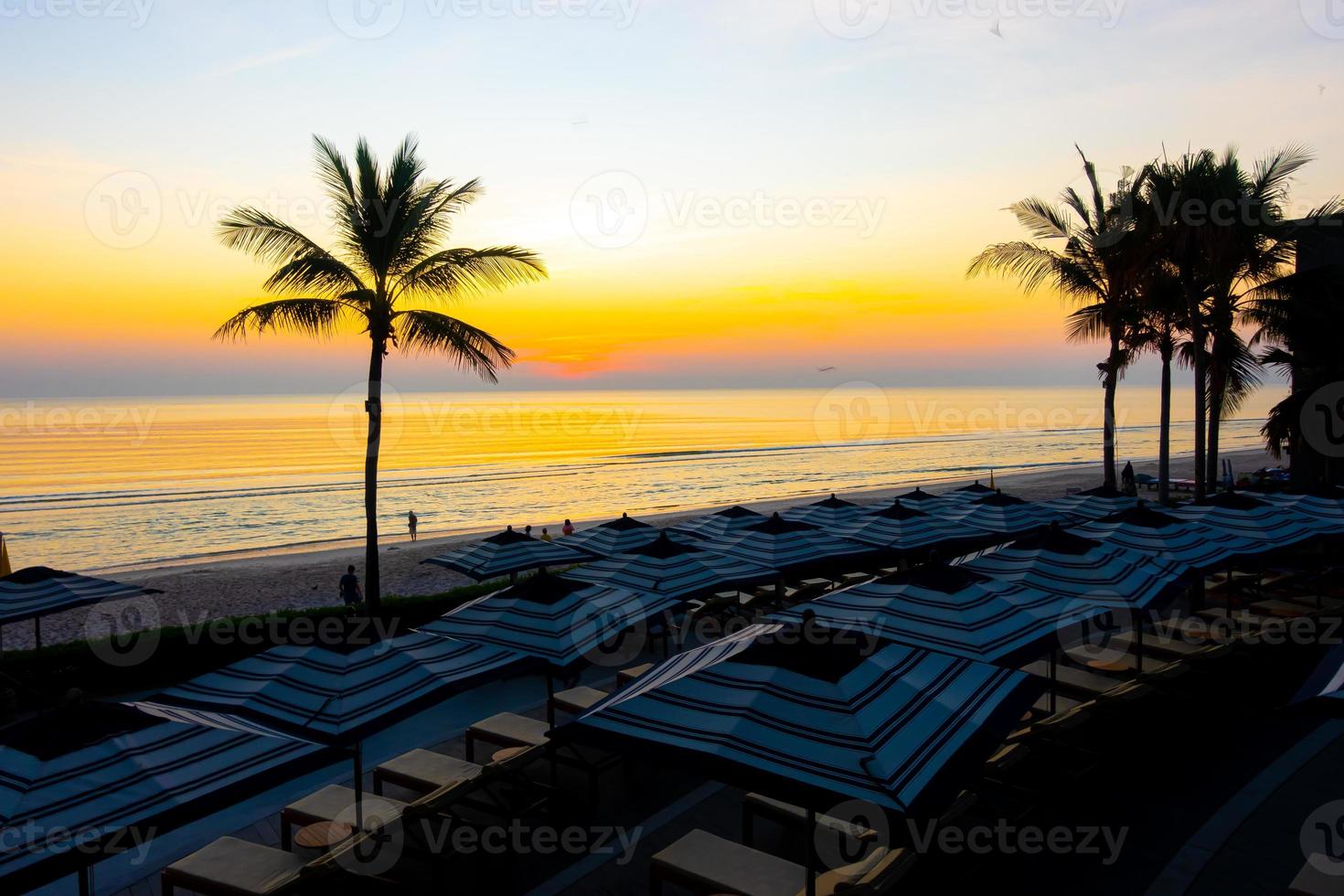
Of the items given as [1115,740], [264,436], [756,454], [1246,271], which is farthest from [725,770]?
[264,436]

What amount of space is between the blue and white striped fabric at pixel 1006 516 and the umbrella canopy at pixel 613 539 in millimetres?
5087

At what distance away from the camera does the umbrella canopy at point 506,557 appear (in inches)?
466

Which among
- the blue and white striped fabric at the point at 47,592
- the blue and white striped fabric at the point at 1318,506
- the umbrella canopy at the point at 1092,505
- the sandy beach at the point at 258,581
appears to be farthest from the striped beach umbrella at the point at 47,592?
the blue and white striped fabric at the point at 1318,506

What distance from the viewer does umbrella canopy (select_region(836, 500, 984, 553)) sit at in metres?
12.6

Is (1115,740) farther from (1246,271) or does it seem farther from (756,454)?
(756,454)

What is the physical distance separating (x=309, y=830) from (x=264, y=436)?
4018 inches

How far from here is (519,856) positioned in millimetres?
6430

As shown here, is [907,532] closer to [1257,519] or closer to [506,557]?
[1257,519]

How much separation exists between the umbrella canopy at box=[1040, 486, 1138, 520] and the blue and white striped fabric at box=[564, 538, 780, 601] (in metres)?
6.93

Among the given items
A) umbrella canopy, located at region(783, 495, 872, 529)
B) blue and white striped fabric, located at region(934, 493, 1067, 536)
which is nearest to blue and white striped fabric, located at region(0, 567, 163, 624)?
umbrella canopy, located at region(783, 495, 872, 529)

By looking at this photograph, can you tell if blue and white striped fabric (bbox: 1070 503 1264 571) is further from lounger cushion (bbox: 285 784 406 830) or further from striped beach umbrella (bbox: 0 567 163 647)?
striped beach umbrella (bbox: 0 567 163 647)

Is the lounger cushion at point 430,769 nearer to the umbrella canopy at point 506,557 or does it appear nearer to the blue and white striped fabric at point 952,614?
the blue and white striped fabric at point 952,614

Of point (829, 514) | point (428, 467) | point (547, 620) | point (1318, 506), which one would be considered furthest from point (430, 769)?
point (428, 467)

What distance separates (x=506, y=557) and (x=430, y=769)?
5000mm
